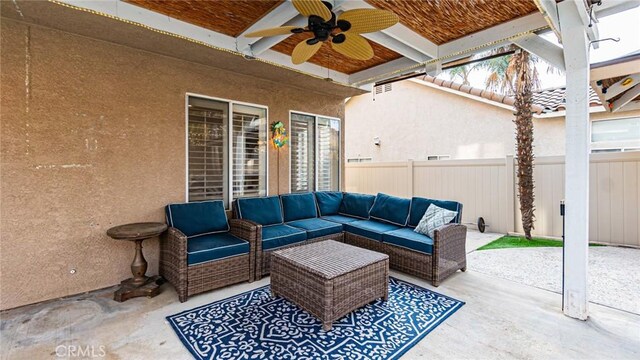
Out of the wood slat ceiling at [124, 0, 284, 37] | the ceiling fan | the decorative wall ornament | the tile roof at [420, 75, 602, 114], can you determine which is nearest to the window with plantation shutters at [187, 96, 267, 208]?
the decorative wall ornament

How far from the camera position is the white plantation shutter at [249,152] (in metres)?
4.65

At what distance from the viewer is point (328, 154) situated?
20.3 feet

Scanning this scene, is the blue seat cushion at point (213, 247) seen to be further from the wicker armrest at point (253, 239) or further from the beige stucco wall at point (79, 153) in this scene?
the beige stucco wall at point (79, 153)

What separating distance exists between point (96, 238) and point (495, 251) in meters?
6.11

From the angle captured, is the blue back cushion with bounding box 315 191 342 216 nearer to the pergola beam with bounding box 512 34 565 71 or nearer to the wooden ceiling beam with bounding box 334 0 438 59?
the wooden ceiling beam with bounding box 334 0 438 59

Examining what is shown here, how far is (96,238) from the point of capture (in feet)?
11.2

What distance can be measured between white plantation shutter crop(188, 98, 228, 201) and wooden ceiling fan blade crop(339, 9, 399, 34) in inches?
106

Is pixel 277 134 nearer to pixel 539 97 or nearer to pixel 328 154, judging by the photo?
pixel 328 154

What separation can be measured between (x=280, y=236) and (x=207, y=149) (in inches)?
69.9

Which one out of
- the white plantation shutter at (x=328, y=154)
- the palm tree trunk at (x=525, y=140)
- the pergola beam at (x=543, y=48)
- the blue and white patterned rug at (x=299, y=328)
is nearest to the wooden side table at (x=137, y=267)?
the blue and white patterned rug at (x=299, y=328)

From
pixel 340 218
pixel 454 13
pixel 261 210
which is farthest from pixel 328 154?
pixel 454 13

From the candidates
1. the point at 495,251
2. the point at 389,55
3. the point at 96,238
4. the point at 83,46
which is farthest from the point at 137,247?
the point at 495,251

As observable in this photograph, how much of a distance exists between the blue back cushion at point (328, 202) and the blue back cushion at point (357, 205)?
102 millimetres

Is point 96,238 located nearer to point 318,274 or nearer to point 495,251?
point 318,274
